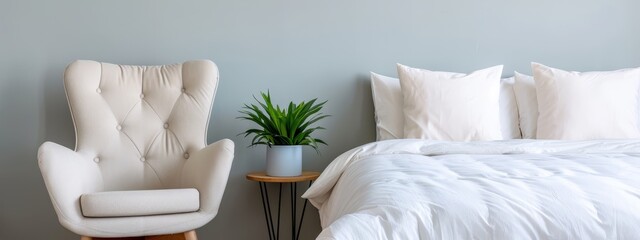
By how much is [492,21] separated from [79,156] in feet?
7.19

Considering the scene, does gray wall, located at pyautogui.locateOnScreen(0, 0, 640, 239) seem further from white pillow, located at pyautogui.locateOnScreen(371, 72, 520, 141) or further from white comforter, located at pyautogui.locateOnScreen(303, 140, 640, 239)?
white comforter, located at pyautogui.locateOnScreen(303, 140, 640, 239)

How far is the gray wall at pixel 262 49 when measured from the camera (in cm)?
329

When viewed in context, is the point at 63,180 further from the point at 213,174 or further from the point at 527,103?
the point at 527,103

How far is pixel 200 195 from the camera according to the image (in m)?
2.60

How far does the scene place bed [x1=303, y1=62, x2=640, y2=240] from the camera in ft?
4.75

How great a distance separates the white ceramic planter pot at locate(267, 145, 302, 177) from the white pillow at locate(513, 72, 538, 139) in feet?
3.79

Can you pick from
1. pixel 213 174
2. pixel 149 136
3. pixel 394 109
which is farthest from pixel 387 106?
pixel 149 136

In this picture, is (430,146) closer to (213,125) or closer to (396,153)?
(396,153)

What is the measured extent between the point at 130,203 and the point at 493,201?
4.69ft

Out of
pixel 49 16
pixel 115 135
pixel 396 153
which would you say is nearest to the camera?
pixel 396 153

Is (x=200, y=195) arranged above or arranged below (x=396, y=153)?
below

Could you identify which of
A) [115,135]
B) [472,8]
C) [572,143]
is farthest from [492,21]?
[115,135]

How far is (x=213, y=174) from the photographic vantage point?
2.60 m

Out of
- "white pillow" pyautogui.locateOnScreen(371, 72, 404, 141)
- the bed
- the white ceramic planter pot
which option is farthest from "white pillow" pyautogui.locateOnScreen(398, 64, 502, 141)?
the bed
